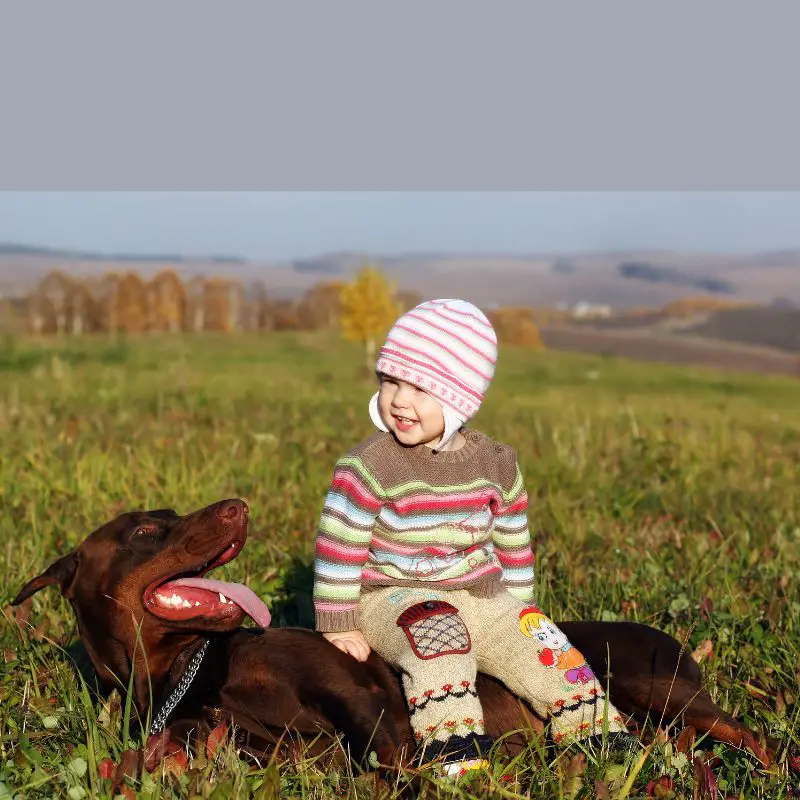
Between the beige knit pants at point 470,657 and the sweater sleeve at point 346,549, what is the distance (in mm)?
118

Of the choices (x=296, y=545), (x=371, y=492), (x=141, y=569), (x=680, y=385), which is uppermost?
(x=371, y=492)

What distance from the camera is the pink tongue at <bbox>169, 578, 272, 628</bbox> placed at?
388cm

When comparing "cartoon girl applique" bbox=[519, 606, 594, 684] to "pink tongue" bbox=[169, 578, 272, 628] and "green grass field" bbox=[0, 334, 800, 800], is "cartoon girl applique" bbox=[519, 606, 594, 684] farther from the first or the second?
"pink tongue" bbox=[169, 578, 272, 628]

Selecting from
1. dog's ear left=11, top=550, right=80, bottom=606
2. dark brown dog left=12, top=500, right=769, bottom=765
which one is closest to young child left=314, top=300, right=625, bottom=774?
dark brown dog left=12, top=500, right=769, bottom=765

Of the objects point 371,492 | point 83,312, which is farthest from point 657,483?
point 83,312

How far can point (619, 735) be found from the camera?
3.94 m

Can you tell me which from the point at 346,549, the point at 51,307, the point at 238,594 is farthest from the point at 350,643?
the point at 51,307

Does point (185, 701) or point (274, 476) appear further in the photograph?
point (274, 476)

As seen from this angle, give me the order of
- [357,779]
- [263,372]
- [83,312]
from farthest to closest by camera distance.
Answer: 1. [83,312]
2. [263,372]
3. [357,779]

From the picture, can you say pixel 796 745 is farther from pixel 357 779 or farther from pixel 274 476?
pixel 274 476

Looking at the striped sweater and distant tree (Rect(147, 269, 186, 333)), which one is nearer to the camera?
the striped sweater

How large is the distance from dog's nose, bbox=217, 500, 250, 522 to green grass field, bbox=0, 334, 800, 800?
0.81 meters

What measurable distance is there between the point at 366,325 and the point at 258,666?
72.8 ft

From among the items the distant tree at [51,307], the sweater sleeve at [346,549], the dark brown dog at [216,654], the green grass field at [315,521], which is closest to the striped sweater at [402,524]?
the sweater sleeve at [346,549]
